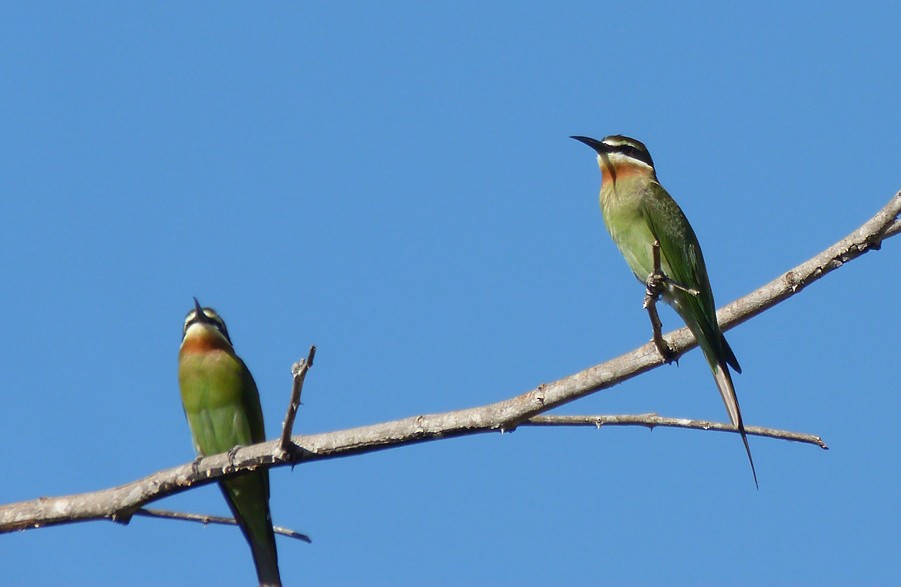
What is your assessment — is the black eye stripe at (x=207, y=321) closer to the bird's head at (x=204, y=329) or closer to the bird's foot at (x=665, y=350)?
the bird's head at (x=204, y=329)

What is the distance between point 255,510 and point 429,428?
1.70 meters

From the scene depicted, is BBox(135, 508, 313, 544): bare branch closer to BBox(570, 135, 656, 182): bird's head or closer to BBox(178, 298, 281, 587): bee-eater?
BBox(178, 298, 281, 587): bee-eater

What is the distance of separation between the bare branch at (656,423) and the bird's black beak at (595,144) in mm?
2371

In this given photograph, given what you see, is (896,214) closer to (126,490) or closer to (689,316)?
(689,316)

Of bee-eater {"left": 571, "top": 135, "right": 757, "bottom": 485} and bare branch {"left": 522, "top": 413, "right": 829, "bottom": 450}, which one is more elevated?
bee-eater {"left": 571, "top": 135, "right": 757, "bottom": 485}

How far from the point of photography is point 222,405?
5.04 m

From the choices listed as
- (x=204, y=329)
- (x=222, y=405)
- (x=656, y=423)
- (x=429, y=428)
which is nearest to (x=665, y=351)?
(x=656, y=423)

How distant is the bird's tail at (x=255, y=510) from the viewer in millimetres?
4527

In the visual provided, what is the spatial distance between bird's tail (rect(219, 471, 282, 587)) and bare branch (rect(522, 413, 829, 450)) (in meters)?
1.84

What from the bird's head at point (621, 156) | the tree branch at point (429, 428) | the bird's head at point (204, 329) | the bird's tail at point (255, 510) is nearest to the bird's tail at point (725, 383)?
the tree branch at point (429, 428)

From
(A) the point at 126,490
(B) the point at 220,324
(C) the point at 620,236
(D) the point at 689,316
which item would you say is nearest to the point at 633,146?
(C) the point at 620,236

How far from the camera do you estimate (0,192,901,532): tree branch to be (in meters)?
3.19

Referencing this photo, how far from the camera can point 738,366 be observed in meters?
3.91

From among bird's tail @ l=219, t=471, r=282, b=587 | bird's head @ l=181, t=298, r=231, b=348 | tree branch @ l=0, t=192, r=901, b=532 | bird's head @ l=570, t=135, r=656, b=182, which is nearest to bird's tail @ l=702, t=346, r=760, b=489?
tree branch @ l=0, t=192, r=901, b=532
